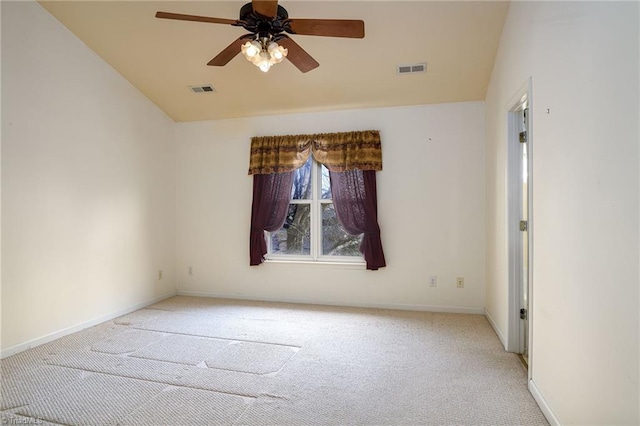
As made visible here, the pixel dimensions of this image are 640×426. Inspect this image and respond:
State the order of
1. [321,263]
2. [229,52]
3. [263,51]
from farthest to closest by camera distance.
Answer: [321,263]
[229,52]
[263,51]

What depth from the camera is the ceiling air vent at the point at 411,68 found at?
3.45 meters

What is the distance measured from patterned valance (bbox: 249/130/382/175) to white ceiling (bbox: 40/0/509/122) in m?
0.36

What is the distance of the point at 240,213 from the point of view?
4.65 m

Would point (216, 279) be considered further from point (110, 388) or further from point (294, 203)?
point (110, 388)

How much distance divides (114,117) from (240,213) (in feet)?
5.85

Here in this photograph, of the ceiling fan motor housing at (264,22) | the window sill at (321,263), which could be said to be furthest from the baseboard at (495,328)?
the ceiling fan motor housing at (264,22)

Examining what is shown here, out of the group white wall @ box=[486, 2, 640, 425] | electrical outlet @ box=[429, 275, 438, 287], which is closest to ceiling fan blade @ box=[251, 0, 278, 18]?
white wall @ box=[486, 2, 640, 425]

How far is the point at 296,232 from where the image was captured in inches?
181

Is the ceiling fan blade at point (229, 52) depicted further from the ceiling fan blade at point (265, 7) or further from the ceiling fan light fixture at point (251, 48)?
the ceiling fan blade at point (265, 7)

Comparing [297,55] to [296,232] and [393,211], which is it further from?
[296,232]

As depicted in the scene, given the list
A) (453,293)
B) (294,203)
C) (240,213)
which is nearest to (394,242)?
(453,293)

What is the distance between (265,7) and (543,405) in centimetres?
272

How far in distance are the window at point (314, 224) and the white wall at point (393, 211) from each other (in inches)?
7.8

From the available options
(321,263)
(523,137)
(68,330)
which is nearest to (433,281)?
(321,263)
